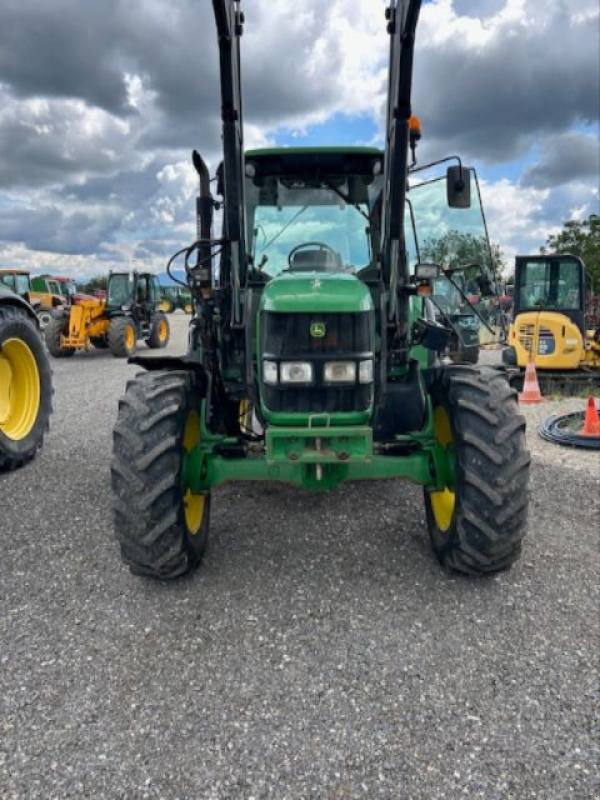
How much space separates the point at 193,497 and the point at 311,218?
203 centimetres

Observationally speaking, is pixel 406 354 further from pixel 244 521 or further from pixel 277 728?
pixel 277 728

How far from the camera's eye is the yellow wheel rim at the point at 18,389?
540 cm

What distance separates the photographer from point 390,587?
124 inches

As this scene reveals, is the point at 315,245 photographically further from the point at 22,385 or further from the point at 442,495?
the point at 22,385

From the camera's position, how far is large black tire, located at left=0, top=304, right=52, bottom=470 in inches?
207

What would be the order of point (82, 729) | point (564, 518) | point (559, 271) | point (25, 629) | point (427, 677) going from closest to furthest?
point (82, 729) → point (427, 677) → point (25, 629) → point (564, 518) → point (559, 271)

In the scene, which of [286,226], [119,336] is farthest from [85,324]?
[286,226]

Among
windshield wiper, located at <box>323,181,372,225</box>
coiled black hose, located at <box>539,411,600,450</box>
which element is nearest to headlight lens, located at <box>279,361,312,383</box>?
windshield wiper, located at <box>323,181,372,225</box>

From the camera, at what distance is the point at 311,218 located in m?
4.10

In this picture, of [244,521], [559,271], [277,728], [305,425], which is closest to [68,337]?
[559,271]

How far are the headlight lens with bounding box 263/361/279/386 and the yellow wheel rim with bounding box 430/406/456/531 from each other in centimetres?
104

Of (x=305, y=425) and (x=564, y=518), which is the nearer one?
(x=305, y=425)

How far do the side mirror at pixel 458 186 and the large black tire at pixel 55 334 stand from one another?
40.2 feet

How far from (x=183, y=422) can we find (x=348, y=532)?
1.33 m
